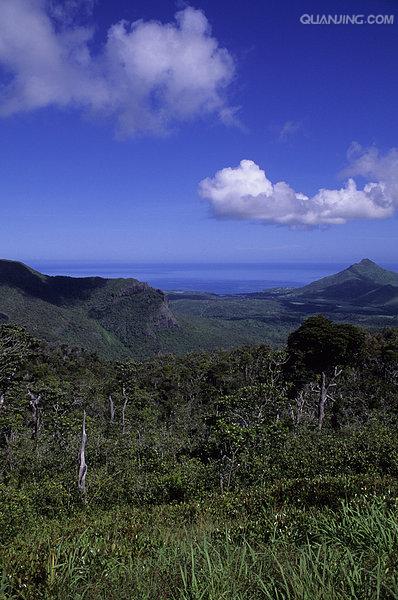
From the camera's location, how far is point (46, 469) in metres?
21.1

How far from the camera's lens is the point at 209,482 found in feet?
55.6

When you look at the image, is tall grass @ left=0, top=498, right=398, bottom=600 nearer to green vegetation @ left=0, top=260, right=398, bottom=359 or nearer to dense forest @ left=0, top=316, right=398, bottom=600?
dense forest @ left=0, top=316, right=398, bottom=600

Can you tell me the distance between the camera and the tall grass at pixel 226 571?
2701mm

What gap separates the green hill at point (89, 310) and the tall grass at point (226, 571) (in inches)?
4990

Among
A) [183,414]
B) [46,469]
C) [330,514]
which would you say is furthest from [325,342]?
[330,514]

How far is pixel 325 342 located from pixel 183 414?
636 inches

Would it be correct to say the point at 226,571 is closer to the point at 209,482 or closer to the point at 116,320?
the point at 209,482

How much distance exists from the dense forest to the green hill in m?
86.3

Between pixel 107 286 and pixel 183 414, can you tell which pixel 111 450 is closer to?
pixel 183 414

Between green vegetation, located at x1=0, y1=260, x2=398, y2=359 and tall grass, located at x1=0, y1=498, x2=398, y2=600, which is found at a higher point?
tall grass, located at x1=0, y1=498, x2=398, y2=600

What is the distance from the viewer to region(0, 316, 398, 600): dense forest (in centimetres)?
313

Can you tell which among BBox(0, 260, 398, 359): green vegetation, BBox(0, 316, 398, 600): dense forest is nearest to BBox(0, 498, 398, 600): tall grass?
BBox(0, 316, 398, 600): dense forest

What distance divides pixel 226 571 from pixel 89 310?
587 ft

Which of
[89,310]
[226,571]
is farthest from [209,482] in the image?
[89,310]
